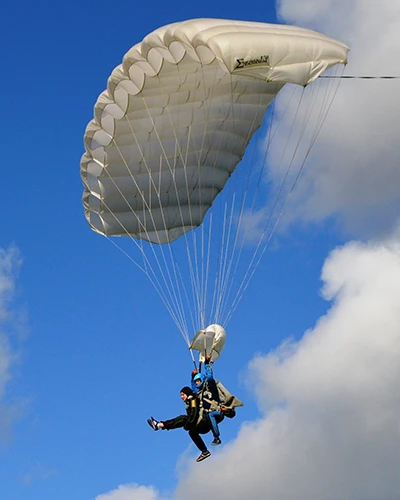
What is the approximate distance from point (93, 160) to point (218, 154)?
3.21m

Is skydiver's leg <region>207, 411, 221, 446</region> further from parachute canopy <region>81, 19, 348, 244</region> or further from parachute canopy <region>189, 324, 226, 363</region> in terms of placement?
parachute canopy <region>81, 19, 348, 244</region>

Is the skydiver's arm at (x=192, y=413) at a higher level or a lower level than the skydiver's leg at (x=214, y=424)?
higher

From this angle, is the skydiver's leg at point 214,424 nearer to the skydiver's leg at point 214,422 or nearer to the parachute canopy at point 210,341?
the skydiver's leg at point 214,422

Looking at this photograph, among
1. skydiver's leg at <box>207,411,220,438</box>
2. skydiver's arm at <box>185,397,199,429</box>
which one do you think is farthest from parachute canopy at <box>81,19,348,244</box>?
skydiver's leg at <box>207,411,220,438</box>

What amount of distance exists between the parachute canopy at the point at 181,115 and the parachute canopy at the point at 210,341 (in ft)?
11.6

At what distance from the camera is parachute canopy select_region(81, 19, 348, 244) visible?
2972 cm

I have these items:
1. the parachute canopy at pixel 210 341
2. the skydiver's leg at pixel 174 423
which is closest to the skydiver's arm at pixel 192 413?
the skydiver's leg at pixel 174 423

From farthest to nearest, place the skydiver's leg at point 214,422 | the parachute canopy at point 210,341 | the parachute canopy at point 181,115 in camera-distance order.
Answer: the parachute canopy at point 210,341, the skydiver's leg at point 214,422, the parachute canopy at point 181,115

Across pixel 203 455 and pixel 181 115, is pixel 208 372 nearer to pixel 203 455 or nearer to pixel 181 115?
pixel 203 455

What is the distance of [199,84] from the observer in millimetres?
32812

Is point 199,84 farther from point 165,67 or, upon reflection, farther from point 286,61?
point 286,61

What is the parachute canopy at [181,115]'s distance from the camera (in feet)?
97.5

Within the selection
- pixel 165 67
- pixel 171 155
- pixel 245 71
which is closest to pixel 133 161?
pixel 171 155

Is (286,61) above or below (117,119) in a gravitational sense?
below
